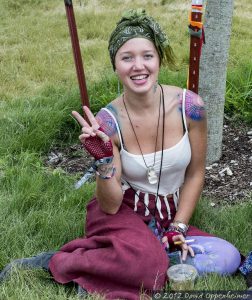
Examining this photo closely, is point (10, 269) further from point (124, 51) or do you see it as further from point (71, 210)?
point (124, 51)

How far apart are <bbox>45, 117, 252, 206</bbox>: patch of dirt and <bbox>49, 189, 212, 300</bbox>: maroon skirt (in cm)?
90

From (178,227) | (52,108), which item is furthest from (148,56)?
(52,108)

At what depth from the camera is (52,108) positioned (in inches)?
182

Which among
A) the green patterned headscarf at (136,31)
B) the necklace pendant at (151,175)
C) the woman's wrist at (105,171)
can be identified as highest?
the green patterned headscarf at (136,31)

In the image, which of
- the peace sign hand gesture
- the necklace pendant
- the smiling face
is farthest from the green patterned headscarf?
the necklace pendant

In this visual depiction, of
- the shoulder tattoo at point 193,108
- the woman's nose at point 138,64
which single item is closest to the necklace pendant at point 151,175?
the shoulder tattoo at point 193,108

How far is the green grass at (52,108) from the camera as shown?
118 inches

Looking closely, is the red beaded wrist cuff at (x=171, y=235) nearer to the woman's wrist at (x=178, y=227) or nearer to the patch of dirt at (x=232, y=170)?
the woman's wrist at (x=178, y=227)

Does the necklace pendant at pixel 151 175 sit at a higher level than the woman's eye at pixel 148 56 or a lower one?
lower

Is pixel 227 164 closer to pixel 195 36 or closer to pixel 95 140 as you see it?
pixel 195 36

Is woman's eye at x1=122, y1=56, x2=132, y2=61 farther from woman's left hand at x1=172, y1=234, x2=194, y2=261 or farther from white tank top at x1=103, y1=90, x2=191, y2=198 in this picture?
woman's left hand at x1=172, y1=234, x2=194, y2=261

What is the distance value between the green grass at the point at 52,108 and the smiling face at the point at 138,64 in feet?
3.03

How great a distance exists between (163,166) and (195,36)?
83 centimetres

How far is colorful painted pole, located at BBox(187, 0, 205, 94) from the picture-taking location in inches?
121
